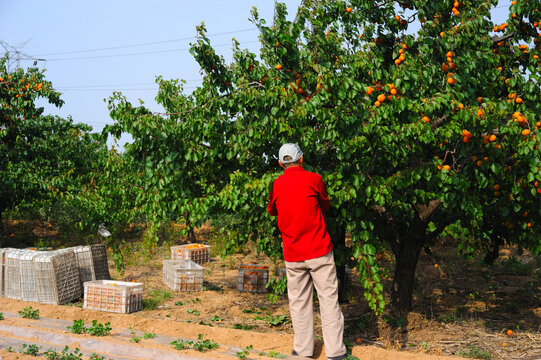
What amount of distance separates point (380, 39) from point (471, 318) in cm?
447

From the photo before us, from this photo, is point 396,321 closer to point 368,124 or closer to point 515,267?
point 368,124

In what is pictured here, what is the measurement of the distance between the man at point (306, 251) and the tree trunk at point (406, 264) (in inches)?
110

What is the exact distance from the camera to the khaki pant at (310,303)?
4.54 meters

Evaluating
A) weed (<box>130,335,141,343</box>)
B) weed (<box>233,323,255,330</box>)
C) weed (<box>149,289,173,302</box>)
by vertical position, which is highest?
weed (<box>130,335,141,343</box>)

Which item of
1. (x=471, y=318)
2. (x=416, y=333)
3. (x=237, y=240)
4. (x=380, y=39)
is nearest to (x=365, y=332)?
(x=416, y=333)

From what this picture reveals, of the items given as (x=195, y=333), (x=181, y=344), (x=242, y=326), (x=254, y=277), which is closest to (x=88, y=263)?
(x=254, y=277)

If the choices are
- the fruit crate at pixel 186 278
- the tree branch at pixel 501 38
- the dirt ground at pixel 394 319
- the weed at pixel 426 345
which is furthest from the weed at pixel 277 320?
the tree branch at pixel 501 38

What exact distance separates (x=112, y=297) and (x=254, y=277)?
2.92 metres

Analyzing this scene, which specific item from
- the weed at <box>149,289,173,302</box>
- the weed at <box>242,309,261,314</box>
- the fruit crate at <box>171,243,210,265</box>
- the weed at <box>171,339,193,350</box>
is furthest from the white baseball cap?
the fruit crate at <box>171,243,210,265</box>

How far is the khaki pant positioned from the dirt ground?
0.28 metres

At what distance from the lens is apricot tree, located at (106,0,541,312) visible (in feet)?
16.2

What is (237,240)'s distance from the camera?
237 inches

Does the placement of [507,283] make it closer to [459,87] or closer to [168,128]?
[459,87]

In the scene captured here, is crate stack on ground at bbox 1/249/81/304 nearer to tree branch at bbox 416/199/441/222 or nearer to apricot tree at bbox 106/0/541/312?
apricot tree at bbox 106/0/541/312
